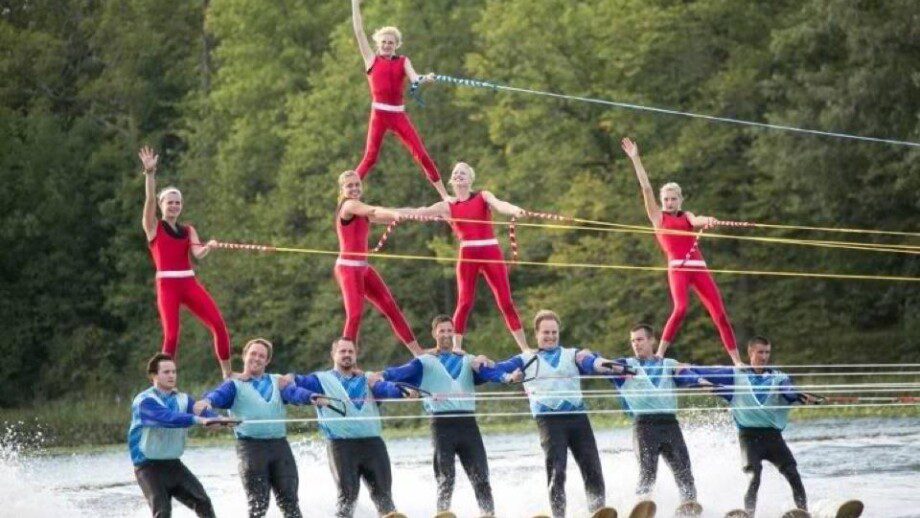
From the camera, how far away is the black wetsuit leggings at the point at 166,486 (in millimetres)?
15570

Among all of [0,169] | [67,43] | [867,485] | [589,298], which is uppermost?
[67,43]

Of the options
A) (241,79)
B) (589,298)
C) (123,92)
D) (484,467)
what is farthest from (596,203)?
(484,467)

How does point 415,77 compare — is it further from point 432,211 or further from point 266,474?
point 266,474

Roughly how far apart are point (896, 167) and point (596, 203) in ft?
19.7

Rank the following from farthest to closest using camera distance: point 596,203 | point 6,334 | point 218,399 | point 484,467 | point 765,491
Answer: point 6,334 < point 596,203 < point 765,491 < point 484,467 < point 218,399

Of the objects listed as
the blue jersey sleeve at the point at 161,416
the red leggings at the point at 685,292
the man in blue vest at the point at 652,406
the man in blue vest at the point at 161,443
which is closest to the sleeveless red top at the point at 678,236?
the red leggings at the point at 685,292

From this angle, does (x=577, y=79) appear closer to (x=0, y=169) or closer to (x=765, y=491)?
(x=0, y=169)

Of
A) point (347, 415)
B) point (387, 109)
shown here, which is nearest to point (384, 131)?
point (387, 109)

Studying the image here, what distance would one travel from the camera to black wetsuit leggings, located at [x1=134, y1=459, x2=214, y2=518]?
1557cm

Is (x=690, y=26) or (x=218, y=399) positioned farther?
(x=690, y=26)

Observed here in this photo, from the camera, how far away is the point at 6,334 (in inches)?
1698

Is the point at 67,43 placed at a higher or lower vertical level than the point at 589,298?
higher

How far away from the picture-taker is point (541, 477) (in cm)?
2262

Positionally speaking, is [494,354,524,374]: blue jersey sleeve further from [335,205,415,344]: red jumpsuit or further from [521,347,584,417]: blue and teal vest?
[335,205,415,344]: red jumpsuit
